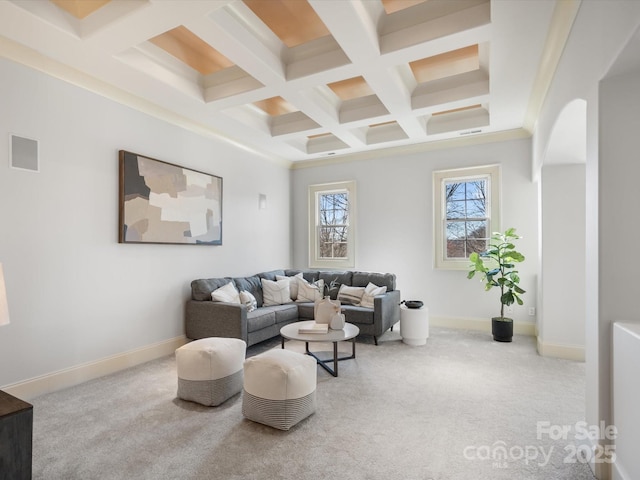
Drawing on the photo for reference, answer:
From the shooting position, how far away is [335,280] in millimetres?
5484

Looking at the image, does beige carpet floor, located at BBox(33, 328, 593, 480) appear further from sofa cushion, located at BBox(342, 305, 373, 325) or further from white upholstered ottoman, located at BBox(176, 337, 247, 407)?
sofa cushion, located at BBox(342, 305, 373, 325)

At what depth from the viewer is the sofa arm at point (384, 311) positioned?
14.8 feet

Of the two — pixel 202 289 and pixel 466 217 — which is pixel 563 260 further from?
pixel 202 289

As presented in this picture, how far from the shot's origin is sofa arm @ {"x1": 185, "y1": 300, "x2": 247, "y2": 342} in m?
3.97

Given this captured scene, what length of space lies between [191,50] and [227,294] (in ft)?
8.94

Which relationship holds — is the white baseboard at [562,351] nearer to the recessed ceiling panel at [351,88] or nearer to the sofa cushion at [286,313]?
the sofa cushion at [286,313]

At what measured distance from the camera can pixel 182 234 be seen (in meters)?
4.36

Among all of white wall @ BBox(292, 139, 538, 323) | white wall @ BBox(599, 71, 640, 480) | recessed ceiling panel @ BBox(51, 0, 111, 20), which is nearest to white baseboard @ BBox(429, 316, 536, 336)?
white wall @ BBox(292, 139, 538, 323)

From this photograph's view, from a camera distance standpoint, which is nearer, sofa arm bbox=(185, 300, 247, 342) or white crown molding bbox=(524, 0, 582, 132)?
white crown molding bbox=(524, 0, 582, 132)

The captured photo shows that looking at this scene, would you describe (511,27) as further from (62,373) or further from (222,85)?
Answer: (62,373)

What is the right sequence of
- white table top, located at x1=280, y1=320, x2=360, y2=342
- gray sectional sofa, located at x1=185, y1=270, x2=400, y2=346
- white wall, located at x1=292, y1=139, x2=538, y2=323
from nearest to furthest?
white table top, located at x1=280, y1=320, x2=360, y2=342, gray sectional sofa, located at x1=185, y1=270, x2=400, y2=346, white wall, located at x1=292, y1=139, x2=538, y2=323

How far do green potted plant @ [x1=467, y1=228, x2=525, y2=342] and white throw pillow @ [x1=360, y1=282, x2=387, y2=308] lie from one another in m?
1.27

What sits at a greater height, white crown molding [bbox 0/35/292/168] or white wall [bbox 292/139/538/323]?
white crown molding [bbox 0/35/292/168]

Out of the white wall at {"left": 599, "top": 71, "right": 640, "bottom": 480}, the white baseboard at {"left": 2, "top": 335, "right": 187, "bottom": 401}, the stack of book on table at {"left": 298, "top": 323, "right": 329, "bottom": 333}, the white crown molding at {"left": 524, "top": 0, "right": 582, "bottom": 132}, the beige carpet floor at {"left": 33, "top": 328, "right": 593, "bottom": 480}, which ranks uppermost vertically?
the white crown molding at {"left": 524, "top": 0, "right": 582, "bottom": 132}
